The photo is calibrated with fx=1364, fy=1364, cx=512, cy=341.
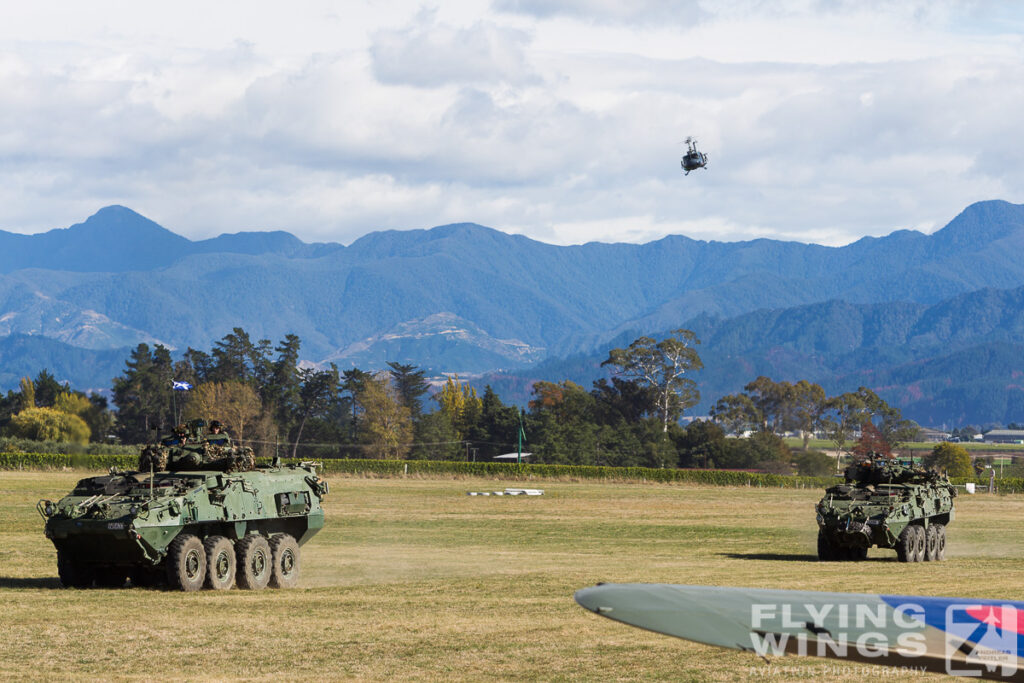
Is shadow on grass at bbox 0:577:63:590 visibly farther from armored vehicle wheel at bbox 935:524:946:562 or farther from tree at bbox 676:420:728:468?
tree at bbox 676:420:728:468

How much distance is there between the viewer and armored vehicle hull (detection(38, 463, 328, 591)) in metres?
22.4

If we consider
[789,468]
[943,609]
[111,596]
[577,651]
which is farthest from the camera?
[789,468]

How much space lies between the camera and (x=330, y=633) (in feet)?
58.6

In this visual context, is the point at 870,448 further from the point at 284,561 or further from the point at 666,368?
the point at 666,368

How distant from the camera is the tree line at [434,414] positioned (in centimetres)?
12219

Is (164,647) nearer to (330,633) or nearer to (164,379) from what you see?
(330,633)

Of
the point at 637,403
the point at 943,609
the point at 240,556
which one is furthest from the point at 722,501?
the point at 637,403

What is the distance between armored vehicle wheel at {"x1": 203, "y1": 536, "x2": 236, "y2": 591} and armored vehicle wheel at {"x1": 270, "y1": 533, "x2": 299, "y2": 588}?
3.32 feet

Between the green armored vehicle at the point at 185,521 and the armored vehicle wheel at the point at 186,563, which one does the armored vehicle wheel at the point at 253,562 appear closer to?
the green armored vehicle at the point at 185,521

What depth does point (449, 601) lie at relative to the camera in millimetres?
21750

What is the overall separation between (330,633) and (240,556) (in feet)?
20.8

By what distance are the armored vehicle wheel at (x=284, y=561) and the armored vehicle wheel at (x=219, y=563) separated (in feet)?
3.32

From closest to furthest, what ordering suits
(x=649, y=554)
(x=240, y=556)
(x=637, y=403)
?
(x=240, y=556) → (x=649, y=554) → (x=637, y=403)

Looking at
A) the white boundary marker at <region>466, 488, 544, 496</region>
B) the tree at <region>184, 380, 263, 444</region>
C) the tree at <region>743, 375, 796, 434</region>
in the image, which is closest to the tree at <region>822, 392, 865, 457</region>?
the tree at <region>743, 375, 796, 434</region>
